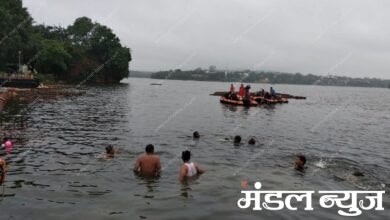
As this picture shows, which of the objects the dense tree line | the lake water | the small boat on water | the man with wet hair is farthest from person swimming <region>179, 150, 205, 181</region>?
Answer: the dense tree line

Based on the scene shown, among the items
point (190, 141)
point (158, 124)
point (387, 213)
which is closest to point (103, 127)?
point (158, 124)

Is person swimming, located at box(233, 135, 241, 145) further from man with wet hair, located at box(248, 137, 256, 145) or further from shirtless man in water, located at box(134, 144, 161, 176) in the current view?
shirtless man in water, located at box(134, 144, 161, 176)

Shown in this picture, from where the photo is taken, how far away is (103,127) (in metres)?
32.5

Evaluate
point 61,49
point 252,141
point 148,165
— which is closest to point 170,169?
point 148,165

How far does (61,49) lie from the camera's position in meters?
114

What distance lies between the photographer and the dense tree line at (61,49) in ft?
258

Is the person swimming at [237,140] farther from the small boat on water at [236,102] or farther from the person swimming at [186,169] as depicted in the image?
the small boat on water at [236,102]

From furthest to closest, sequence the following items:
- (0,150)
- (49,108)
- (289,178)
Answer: (49,108) → (0,150) → (289,178)

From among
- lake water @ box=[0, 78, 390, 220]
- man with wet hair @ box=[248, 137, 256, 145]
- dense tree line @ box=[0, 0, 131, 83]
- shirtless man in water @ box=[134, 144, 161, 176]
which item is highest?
dense tree line @ box=[0, 0, 131, 83]

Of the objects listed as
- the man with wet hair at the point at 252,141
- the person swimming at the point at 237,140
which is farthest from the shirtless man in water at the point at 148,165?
the man with wet hair at the point at 252,141

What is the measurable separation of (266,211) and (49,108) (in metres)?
36.1

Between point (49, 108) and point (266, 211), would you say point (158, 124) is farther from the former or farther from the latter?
point (266, 211)

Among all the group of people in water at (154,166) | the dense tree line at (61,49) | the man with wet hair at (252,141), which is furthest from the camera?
the dense tree line at (61,49)

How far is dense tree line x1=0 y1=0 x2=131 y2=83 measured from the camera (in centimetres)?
7850
